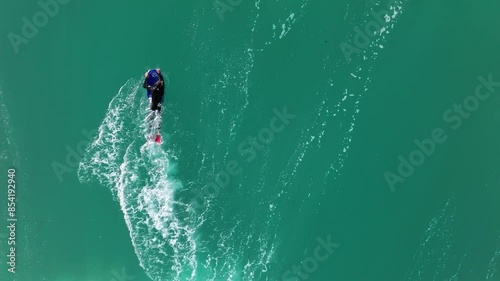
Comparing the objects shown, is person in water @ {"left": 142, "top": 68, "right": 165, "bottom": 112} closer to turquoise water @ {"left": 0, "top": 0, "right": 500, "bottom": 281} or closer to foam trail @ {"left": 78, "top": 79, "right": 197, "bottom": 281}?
turquoise water @ {"left": 0, "top": 0, "right": 500, "bottom": 281}

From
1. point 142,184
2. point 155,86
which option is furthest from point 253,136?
point 142,184

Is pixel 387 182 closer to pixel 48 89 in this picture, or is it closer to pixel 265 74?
pixel 265 74

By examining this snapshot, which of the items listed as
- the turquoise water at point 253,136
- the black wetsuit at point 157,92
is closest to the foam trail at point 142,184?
the turquoise water at point 253,136

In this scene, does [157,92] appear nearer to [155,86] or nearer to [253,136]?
[155,86]

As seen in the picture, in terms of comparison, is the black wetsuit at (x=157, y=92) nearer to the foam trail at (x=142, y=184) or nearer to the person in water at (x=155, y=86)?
the person in water at (x=155, y=86)

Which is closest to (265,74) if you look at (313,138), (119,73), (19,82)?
(313,138)
